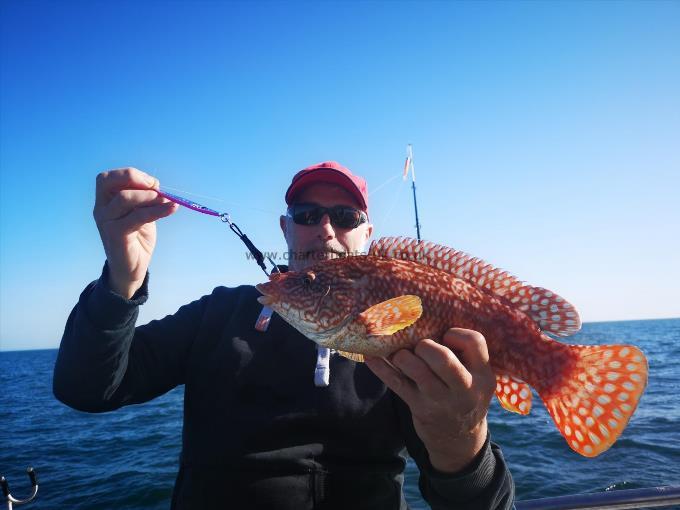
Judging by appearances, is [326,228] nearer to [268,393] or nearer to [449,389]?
[268,393]

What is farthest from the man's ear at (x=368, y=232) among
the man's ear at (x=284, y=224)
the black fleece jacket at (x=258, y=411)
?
the black fleece jacket at (x=258, y=411)

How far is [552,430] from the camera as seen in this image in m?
14.8

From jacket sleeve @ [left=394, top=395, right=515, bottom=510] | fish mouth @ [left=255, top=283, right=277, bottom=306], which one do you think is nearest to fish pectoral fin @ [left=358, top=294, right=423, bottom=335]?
fish mouth @ [left=255, top=283, right=277, bottom=306]

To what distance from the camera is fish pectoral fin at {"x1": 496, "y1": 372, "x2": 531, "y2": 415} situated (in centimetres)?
270

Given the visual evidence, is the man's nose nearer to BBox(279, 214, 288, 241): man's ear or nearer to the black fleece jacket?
BBox(279, 214, 288, 241): man's ear

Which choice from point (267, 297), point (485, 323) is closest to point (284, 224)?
point (267, 297)

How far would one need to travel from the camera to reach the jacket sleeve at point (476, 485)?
250 cm

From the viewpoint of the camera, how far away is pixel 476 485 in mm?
2514

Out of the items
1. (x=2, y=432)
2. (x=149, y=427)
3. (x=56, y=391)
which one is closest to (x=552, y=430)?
(x=56, y=391)

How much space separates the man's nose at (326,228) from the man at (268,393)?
2cm

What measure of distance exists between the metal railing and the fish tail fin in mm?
1000

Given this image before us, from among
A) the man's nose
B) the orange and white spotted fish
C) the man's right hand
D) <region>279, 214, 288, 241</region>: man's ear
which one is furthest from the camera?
<region>279, 214, 288, 241</region>: man's ear

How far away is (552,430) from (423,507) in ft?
26.2

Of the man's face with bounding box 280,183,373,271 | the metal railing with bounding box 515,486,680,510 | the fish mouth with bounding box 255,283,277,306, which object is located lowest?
the metal railing with bounding box 515,486,680,510
